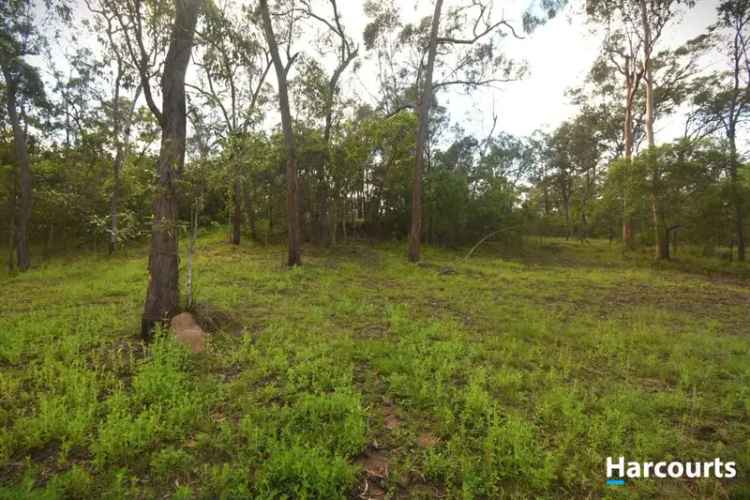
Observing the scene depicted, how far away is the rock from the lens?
4.60 m

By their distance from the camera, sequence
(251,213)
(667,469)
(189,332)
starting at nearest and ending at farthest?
(667,469), (189,332), (251,213)

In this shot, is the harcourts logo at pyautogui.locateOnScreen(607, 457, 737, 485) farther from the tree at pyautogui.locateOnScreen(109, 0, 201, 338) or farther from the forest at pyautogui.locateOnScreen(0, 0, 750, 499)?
the tree at pyautogui.locateOnScreen(109, 0, 201, 338)

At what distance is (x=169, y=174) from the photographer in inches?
194

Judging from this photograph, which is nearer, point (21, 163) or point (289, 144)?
point (289, 144)

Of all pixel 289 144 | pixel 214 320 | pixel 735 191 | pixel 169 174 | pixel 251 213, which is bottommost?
pixel 214 320

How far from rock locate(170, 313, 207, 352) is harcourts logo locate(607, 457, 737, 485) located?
4703 mm

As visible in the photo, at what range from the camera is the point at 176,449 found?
8.82ft

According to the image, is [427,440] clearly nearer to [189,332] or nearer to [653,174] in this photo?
[189,332]

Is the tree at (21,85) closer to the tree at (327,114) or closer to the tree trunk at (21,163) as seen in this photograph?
the tree trunk at (21,163)

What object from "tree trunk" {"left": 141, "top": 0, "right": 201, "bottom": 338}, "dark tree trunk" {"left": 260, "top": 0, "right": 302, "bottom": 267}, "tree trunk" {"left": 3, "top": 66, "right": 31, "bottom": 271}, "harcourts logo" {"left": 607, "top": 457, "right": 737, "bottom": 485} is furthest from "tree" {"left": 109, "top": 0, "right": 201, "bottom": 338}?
"tree trunk" {"left": 3, "top": 66, "right": 31, "bottom": 271}

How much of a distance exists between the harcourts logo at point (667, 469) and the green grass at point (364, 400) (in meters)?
0.07

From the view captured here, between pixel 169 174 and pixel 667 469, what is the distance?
6.53 meters

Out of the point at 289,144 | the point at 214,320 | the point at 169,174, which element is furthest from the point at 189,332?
the point at 289,144

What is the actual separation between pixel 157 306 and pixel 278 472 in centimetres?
371
